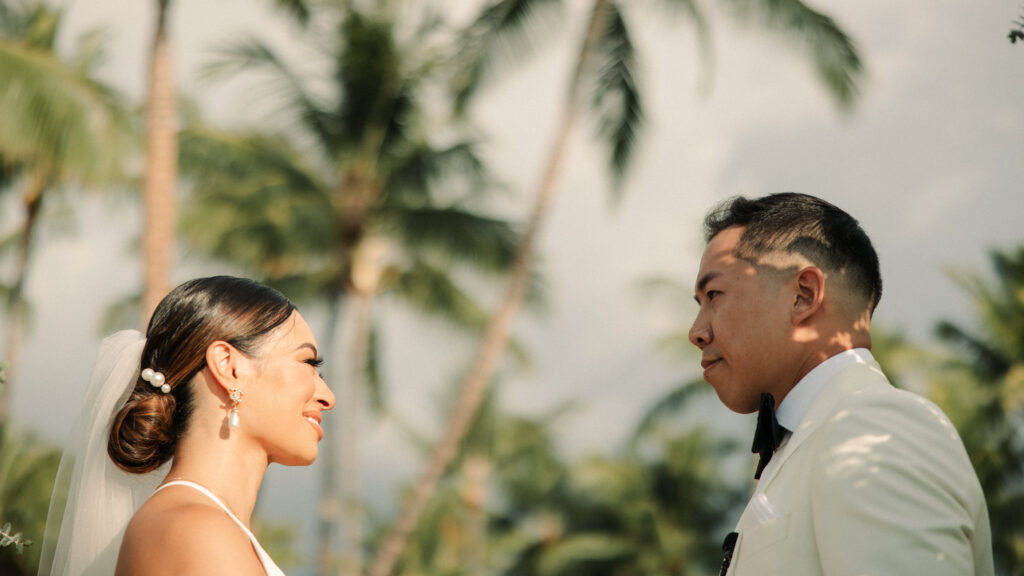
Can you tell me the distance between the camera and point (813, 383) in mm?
2883

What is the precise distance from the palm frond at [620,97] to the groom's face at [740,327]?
1305 cm

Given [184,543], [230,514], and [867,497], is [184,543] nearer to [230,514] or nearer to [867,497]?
[230,514]

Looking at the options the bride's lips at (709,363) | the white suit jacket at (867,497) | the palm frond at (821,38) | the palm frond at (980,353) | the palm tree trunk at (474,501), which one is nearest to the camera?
the white suit jacket at (867,497)

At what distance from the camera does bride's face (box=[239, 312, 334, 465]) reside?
3.15 metres

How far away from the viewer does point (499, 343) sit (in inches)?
490

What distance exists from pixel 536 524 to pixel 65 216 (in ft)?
74.8

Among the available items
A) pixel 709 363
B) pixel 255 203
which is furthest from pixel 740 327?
pixel 255 203

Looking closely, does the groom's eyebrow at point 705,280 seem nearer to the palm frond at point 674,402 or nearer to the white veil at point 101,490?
the white veil at point 101,490

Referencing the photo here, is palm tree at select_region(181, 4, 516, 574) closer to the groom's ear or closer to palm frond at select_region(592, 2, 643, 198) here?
palm frond at select_region(592, 2, 643, 198)

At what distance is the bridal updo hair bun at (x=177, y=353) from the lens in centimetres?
315

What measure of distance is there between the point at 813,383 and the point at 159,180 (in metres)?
8.55

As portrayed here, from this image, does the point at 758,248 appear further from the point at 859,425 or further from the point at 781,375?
the point at 859,425

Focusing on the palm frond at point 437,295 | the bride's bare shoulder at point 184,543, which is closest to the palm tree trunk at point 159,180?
the bride's bare shoulder at point 184,543

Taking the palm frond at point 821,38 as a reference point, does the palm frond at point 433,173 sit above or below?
below
